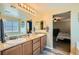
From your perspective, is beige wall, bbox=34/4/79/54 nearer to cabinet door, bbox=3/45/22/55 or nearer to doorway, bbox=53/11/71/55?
doorway, bbox=53/11/71/55

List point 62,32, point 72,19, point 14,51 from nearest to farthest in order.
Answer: point 14,51 → point 62,32 → point 72,19

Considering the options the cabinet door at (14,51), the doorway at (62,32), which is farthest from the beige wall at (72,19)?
the cabinet door at (14,51)

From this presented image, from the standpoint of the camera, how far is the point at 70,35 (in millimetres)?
2109

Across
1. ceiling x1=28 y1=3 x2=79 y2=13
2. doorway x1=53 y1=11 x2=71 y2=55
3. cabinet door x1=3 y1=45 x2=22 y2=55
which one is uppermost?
ceiling x1=28 y1=3 x2=79 y2=13

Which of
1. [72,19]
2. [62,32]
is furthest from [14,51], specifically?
[72,19]

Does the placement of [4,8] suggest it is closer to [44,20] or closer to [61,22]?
[44,20]

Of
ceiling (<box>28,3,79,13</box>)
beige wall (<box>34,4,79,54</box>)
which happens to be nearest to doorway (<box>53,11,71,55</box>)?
beige wall (<box>34,4,79,54</box>)

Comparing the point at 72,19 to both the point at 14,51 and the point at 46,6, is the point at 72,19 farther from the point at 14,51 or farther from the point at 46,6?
the point at 14,51

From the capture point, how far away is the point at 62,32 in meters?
1.91

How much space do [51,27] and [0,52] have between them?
3.83 feet

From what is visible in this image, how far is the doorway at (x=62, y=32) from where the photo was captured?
6.27 feet

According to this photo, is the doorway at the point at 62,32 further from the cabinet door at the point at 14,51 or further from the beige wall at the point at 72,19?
the cabinet door at the point at 14,51

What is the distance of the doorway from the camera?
191 cm
